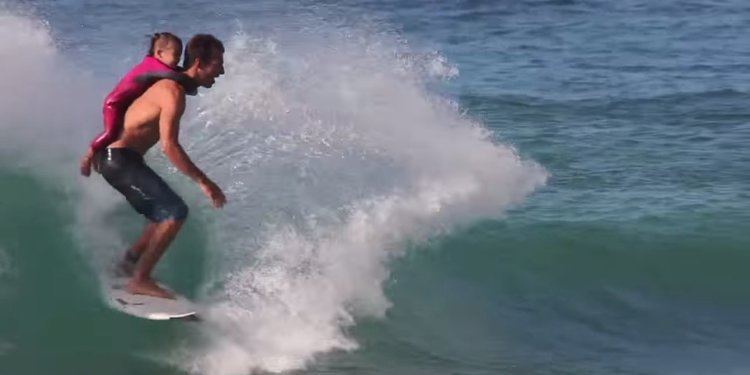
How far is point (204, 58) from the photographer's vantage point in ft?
22.4

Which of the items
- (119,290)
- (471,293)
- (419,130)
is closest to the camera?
(119,290)

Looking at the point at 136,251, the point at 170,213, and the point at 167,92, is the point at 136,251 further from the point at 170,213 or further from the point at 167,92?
the point at 167,92

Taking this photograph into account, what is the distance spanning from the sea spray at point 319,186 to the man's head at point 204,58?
1712 mm

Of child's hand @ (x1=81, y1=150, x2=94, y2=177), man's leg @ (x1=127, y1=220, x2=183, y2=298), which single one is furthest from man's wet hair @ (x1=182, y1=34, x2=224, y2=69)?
man's leg @ (x1=127, y1=220, x2=183, y2=298)

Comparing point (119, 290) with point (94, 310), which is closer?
point (119, 290)

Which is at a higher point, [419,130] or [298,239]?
[419,130]

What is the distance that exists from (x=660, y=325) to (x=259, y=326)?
3023 millimetres

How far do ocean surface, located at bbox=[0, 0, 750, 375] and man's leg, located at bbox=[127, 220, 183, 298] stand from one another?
63 cm

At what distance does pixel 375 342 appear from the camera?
8.46 m

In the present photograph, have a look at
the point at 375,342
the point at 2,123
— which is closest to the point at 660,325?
the point at 375,342

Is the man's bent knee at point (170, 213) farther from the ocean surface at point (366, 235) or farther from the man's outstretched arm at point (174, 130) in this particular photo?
the ocean surface at point (366, 235)

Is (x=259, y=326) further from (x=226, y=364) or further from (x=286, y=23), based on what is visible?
(x=286, y=23)

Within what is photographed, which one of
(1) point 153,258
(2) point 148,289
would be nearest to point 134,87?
(1) point 153,258

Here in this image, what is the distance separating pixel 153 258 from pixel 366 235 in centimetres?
226
